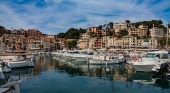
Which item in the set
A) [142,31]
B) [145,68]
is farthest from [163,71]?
[142,31]

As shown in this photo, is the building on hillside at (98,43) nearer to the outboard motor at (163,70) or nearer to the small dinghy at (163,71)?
the small dinghy at (163,71)

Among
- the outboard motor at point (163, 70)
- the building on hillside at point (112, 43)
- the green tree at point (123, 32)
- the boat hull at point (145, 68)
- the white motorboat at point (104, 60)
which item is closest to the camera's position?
the outboard motor at point (163, 70)

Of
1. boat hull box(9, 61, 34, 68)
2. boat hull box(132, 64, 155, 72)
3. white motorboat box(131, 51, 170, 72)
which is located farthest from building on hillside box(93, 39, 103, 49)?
boat hull box(132, 64, 155, 72)

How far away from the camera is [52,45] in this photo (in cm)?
14862

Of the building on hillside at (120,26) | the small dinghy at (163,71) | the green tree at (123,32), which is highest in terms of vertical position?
the building on hillside at (120,26)

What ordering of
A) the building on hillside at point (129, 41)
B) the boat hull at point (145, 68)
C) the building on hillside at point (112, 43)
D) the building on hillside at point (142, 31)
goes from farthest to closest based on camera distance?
the building on hillside at point (142, 31) → the building on hillside at point (112, 43) → the building on hillside at point (129, 41) → the boat hull at point (145, 68)

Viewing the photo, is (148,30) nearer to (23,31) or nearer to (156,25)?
(156,25)

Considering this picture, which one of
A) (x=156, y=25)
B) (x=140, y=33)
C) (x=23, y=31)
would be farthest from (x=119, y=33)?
(x=23, y=31)

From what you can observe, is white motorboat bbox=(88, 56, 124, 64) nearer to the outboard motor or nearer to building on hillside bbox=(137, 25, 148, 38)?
the outboard motor

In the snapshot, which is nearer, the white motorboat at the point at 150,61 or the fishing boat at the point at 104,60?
the white motorboat at the point at 150,61

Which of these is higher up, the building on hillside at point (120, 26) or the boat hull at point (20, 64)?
the building on hillside at point (120, 26)

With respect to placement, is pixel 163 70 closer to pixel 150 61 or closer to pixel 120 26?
pixel 150 61

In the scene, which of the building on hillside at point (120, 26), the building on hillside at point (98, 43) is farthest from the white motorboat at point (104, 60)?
the building on hillside at point (120, 26)

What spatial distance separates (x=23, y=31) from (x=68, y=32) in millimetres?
38315
